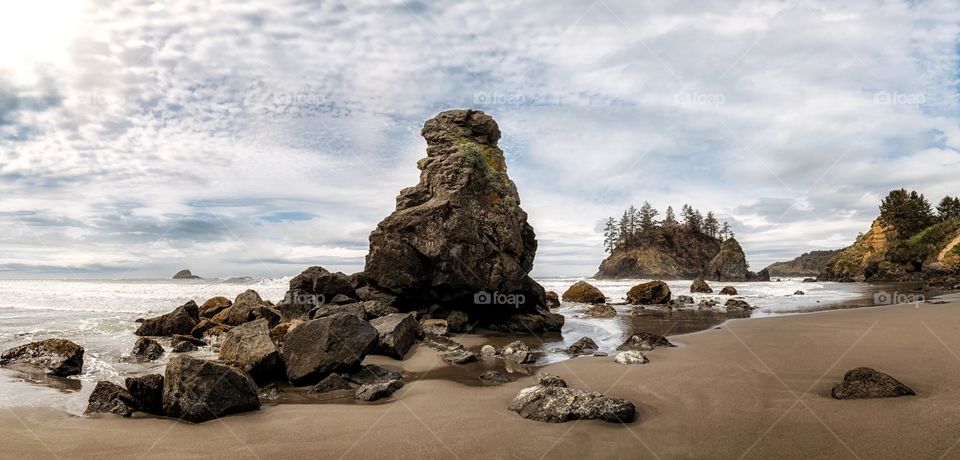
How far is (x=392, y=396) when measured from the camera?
790 centimetres

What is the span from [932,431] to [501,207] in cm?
1466

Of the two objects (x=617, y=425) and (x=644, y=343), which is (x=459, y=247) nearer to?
(x=644, y=343)

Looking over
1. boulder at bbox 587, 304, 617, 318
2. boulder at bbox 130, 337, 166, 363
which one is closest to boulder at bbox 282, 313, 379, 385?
boulder at bbox 130, 337, 166, 363

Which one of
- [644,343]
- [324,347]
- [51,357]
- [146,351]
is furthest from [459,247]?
[51,357]

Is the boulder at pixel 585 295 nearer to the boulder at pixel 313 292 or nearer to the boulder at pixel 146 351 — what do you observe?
the boulder at pixel 313 292

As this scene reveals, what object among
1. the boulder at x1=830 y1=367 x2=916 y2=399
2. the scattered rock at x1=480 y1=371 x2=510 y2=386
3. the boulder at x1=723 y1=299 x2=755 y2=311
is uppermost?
the boulder at x1=830 y1=367 x2=916 y2=399

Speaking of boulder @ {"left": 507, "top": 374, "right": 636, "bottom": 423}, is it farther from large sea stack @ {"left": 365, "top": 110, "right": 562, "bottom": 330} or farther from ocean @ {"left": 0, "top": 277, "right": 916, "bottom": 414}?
large sea stack @ {"left": 365, "top": 110, "right": 562, "bottom": 330}

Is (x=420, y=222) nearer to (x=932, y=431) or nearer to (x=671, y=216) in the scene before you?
(x=932, y=431)

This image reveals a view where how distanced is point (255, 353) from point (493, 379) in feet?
15.1

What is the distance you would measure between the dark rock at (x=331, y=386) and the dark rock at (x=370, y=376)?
0.80 feet

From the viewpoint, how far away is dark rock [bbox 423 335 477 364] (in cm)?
1119

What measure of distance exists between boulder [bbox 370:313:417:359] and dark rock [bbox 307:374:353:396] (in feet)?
7.64

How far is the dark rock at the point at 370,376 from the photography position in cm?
898

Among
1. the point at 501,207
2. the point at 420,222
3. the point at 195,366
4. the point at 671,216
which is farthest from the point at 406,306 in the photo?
the point at 671,216
